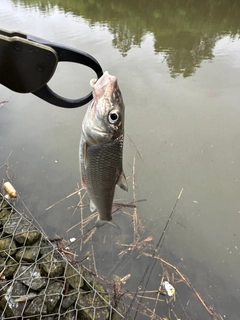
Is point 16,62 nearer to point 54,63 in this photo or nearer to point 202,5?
point 54,63

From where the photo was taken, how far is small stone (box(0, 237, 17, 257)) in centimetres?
271

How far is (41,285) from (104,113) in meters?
1.77

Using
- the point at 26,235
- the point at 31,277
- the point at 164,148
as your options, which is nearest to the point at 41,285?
the point at 31,277

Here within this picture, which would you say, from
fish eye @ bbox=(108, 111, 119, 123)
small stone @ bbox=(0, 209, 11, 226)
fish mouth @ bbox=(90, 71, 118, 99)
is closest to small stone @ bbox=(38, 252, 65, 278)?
small stone @ bbox=(0, 209, 11, 226)

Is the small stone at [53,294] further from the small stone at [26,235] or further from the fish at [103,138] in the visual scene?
the fish at [103,138]

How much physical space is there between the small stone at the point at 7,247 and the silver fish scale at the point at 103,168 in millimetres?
1396

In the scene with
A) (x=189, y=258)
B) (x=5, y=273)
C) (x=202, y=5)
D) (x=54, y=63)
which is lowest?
(x=189, y=258)

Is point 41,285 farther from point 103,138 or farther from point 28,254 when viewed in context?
point 103,138

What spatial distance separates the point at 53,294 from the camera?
7.82ft

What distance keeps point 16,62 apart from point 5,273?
2.06m

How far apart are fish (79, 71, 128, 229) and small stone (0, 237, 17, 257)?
1.44 m

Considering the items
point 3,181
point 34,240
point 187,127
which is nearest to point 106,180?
point 34,240

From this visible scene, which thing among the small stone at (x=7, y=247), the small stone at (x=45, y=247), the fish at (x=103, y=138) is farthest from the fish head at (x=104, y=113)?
the small stone at (x=7, y=247)

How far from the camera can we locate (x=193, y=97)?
5.61 metres
